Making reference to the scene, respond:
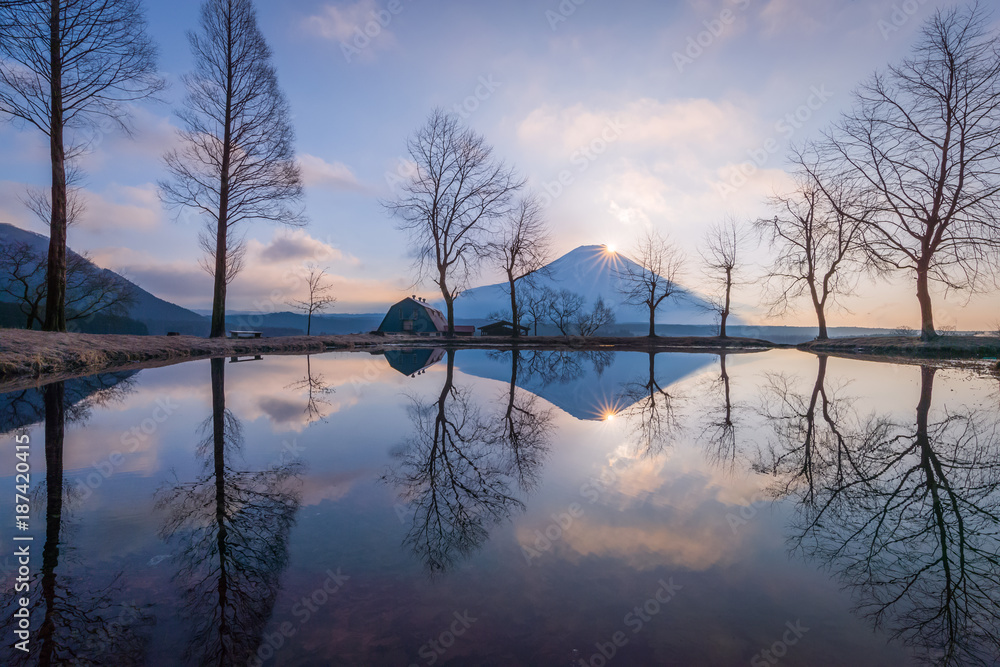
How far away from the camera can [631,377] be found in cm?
1216

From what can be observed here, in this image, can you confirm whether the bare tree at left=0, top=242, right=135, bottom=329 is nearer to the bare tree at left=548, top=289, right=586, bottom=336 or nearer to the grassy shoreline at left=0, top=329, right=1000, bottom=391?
the grassy shoreline at left=0, top=329, right=1000, bottom=391

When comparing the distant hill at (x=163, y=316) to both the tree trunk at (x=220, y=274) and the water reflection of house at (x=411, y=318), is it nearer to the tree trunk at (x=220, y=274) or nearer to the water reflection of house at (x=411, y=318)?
the water reflection of house at (x=411, y=318)

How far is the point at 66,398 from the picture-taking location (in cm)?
680

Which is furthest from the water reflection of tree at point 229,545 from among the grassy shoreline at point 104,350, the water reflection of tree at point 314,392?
the grassy shoreline at point 104,350

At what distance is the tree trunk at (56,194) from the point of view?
12.7 meters

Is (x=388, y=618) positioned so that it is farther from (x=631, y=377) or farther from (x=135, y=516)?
(x=631, y=377)

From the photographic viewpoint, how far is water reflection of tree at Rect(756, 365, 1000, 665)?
6.65ft

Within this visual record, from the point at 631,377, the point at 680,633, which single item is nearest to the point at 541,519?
the point at 680,633

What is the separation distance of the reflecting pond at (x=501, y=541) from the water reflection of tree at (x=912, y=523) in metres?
0.02

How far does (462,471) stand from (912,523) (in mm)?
3379

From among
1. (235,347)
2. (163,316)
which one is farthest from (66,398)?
(163,316)

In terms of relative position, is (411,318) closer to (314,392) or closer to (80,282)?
(80,282)

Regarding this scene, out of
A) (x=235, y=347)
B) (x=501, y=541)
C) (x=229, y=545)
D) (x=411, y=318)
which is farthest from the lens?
(x=411, y=318)

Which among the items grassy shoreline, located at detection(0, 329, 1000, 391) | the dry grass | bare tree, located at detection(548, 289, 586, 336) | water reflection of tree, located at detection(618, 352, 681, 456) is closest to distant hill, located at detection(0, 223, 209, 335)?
bare tree, located at detection(548, 289, 586, 336)
